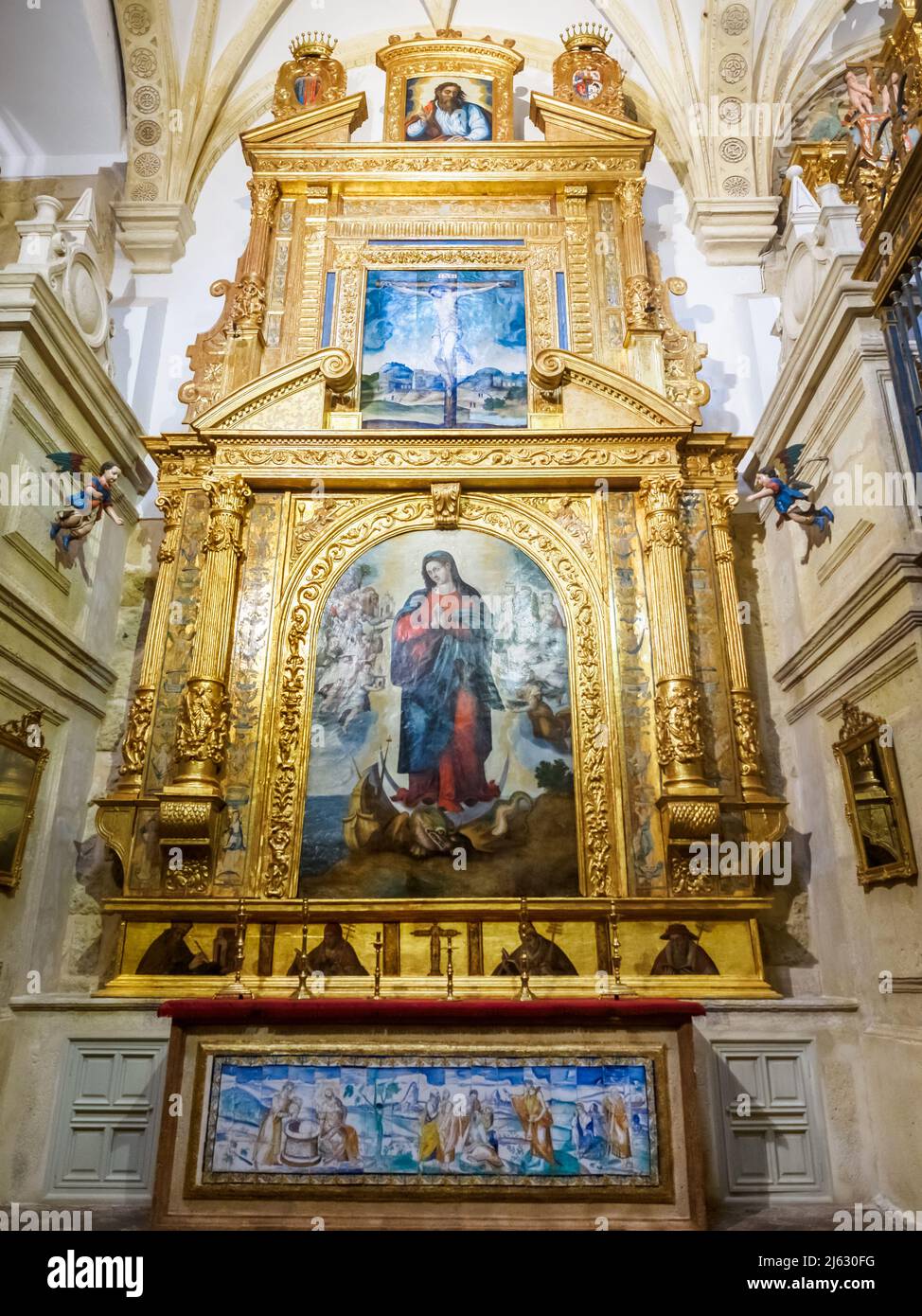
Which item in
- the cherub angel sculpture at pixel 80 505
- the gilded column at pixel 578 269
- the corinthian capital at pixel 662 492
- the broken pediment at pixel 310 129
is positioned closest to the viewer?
the cherub angel sculpture at pixel 80 505

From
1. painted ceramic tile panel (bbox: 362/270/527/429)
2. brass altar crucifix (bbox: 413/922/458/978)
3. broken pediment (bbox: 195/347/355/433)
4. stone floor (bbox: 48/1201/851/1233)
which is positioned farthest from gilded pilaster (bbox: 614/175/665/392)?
stone floor (bbox: 48/1201/851/1233)

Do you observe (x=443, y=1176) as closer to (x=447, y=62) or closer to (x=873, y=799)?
(x=873, y=799)

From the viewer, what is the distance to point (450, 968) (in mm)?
6266

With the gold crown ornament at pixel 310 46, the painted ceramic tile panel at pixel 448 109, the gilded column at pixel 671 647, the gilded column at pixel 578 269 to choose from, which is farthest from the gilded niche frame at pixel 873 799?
the gold crown ornament at pixel 310 46

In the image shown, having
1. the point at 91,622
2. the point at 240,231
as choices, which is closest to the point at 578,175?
the point at 240,231

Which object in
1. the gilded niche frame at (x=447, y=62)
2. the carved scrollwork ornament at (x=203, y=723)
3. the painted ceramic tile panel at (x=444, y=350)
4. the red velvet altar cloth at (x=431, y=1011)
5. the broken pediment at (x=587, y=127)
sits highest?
the gilded niche frame at (x=447, y=62)

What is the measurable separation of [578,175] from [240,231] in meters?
3.40

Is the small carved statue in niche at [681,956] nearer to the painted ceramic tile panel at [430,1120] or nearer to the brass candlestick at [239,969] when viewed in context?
the painted ceramic tile panel at [430,1120]

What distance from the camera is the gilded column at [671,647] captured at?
7004 millimetres

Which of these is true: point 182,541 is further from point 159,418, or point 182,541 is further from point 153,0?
point 153,0

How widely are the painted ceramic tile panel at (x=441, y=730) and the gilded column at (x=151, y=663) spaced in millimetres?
1268

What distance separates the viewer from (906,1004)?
18.7ft

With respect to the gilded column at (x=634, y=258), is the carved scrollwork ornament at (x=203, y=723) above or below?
below

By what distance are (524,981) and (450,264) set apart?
6355 millimetres
